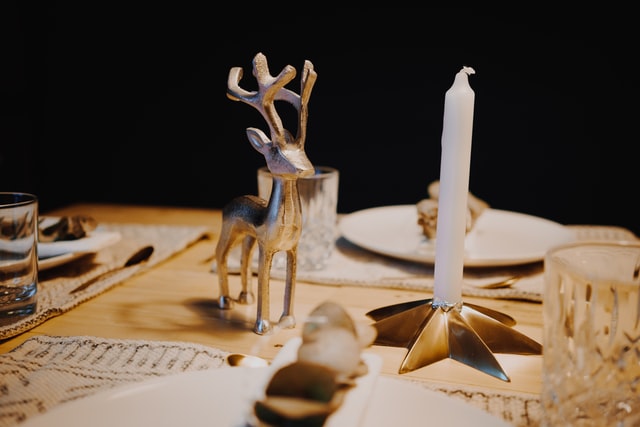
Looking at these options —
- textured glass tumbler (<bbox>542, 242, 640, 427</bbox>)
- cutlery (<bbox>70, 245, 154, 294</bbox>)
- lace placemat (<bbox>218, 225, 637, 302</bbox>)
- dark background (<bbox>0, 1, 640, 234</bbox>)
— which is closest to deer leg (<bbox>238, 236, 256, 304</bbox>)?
lace placemat (<bbox>218, 225, 637, 302</bbox>)

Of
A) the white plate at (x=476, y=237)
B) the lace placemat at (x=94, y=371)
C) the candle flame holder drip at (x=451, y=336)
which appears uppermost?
the white plate at (x=476, y=237)

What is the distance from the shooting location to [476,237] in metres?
1.09

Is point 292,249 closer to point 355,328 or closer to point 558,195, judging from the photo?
point 355,328

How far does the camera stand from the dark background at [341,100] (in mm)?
1983

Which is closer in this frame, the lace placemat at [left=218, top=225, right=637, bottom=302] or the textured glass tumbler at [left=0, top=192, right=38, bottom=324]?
the textured glass tumbler at [left=0, top=192, right=38, bottom=324]

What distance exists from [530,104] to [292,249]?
1.58 metres

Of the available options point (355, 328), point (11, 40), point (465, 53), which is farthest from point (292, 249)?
point (11, 40)

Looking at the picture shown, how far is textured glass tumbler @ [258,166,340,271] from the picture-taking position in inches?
36.6

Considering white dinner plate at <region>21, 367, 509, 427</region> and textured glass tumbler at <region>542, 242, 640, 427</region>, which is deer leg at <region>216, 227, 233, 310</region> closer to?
white dinner plate at <region>21, 367, 509, 427</region>

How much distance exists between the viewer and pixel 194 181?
7.58ft

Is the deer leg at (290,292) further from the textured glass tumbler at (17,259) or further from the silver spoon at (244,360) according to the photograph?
the textured glass tumbler at (17,259)

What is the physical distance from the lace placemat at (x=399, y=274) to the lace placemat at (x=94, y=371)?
295 mm

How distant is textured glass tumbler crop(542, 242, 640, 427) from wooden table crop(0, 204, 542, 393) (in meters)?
0.11

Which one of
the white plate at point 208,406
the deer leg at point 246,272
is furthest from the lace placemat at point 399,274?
the white plate at point 208,406
